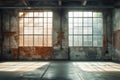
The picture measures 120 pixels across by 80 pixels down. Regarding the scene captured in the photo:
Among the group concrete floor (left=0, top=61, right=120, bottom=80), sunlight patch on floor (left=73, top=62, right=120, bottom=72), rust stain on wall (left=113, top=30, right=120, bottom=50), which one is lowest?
sunlight patch on floor (left=73, top=62, right=120, bottom=72)

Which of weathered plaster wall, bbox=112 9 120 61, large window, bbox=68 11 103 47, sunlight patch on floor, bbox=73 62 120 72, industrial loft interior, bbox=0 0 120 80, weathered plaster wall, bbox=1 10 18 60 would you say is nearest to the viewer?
sunlight patch on floor, bbox=73 62 120 72

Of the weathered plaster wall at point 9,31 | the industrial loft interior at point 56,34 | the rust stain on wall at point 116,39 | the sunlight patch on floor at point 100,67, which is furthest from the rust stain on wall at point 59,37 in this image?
the sunlight patch on floor at point 100,67

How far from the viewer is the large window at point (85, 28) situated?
23172mm

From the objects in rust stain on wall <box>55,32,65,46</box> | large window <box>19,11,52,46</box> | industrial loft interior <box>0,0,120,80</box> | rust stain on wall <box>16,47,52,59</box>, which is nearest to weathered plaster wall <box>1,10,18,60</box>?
industrial loft interior <box>0,0,120,80</box>

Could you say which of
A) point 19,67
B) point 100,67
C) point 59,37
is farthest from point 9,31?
point 100,67

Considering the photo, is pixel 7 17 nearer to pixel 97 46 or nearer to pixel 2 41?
pixel 2 41

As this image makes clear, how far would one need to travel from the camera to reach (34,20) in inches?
918

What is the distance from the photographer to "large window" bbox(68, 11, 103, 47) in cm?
2317

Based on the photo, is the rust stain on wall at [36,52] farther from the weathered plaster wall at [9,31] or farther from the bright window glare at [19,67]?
the bright window glare at [19,67]

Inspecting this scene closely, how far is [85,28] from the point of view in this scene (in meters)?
23.3

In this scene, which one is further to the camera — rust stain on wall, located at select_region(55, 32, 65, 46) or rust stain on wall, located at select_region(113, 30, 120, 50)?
rust stain on wall, located at select_region(55, 32, 65, 46)

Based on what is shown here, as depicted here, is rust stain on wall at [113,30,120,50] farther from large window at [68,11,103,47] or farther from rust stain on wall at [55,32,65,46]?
rust stain on wall at [55,32,65,46]

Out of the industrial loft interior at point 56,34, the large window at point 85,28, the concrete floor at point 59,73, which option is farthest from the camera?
the large window at point 85,28

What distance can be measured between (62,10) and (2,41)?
596cm
